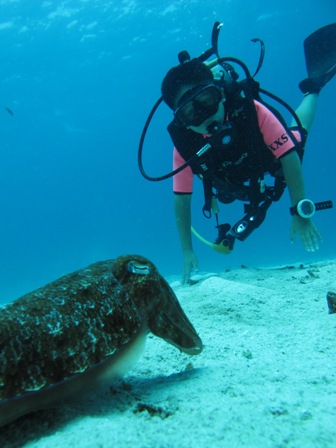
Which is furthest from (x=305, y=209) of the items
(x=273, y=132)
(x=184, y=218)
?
(x=184, y=218)

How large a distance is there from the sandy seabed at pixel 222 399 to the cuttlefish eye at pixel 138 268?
0.75 m

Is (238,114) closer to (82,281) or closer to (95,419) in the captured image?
(82,281)

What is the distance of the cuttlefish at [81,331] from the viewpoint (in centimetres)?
141

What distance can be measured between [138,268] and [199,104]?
12.6 ft

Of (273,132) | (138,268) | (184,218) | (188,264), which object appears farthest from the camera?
(184,218)

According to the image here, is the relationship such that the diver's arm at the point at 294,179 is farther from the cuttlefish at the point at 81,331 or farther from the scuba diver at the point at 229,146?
the cuttlefish at the point at 81,331

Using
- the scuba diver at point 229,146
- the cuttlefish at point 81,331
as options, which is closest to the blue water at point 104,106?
the scuba diver at point 229,146

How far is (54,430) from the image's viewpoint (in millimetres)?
1429

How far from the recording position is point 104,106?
51.5 m

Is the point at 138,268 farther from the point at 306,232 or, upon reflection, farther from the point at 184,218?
the point at 184,218

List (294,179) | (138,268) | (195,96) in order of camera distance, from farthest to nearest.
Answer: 1. (294,179)
2. (195,96)
3. (138,268)

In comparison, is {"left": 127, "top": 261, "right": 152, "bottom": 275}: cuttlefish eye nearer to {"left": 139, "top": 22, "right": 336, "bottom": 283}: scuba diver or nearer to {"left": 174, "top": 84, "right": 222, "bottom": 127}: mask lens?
Answer: {"left": 139, "top": 22, "right": 336, "bottom": 283}: scuba diver

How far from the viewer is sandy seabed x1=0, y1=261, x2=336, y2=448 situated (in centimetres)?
128

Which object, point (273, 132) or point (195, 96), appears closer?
point (195, 96)
